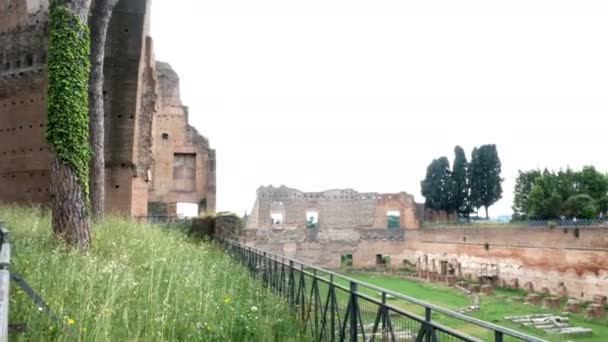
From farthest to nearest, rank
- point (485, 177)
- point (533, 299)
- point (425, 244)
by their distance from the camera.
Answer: point (485, 177) < point (425, 244) < point (533, 299)

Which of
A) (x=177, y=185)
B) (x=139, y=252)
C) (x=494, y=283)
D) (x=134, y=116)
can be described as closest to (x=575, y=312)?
(x=494, y=283)

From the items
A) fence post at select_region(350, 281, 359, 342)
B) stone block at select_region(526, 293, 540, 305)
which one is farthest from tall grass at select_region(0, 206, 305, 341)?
stone block at select_region(526, 293, 540, 305)

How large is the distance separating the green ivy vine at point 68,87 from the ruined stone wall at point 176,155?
19.0m

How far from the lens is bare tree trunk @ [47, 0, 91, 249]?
291 inches

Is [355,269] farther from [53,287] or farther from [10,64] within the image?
[53,287]

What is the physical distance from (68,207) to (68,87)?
1.73 metres

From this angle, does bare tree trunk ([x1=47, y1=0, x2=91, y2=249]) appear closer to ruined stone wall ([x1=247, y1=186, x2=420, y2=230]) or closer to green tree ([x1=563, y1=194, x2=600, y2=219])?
ruined stone wall ([x1=247, y1=186, x2=420, y2=230])

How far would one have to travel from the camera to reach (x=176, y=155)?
2816 centimetres

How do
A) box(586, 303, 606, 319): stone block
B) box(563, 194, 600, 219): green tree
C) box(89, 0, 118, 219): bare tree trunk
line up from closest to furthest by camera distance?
1. box(89, 0, 118, 219): bare tree trunk
2. box(586, 303, 606, 319): stone block
3. box(563, 194, 600, 219): green tree

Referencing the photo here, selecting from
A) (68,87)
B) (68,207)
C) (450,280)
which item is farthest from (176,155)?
(68,207)

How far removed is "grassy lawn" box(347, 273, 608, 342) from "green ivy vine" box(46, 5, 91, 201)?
6.48 m

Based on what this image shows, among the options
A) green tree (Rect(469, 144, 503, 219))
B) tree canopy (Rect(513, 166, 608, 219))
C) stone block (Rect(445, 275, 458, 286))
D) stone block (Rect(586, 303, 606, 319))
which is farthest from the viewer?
green tree (Rect(469, 144, 503, 219))

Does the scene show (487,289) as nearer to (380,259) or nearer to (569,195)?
(380,259)

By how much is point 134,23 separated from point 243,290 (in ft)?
30.6
